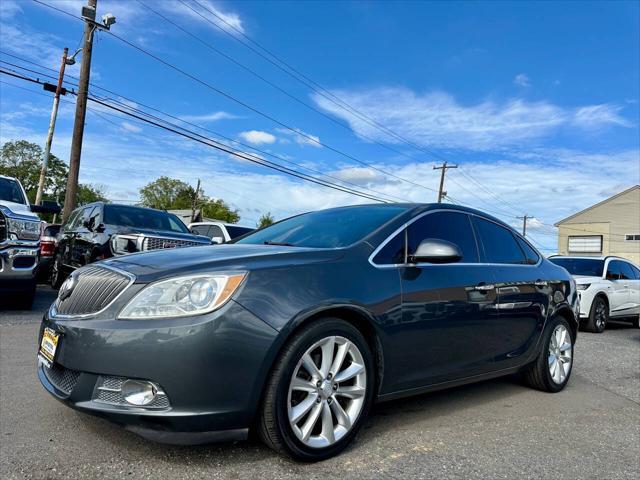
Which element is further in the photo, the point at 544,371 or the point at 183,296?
the point at 544,371

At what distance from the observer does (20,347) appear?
545cm

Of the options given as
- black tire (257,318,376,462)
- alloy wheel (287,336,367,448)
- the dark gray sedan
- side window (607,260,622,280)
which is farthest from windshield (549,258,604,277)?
black tire (257,318,376,462)

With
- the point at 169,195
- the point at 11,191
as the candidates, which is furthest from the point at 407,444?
the point at 169,195

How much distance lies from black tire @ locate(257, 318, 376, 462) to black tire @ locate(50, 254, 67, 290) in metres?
9.27

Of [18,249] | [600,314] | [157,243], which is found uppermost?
[157,243]

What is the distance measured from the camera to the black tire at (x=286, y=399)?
2615mm

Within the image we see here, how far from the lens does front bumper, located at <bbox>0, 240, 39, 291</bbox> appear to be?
6.92 meters

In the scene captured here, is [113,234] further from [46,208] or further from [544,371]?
[544,371]

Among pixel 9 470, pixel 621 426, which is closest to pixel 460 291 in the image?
pixel 621 426

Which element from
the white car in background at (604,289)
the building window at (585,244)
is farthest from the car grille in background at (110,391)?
the building window at (585,244)

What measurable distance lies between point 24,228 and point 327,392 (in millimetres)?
5939

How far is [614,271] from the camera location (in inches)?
431

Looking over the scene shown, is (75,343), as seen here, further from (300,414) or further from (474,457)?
(474,457)

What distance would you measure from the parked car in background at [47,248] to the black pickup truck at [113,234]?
0.16 metres
